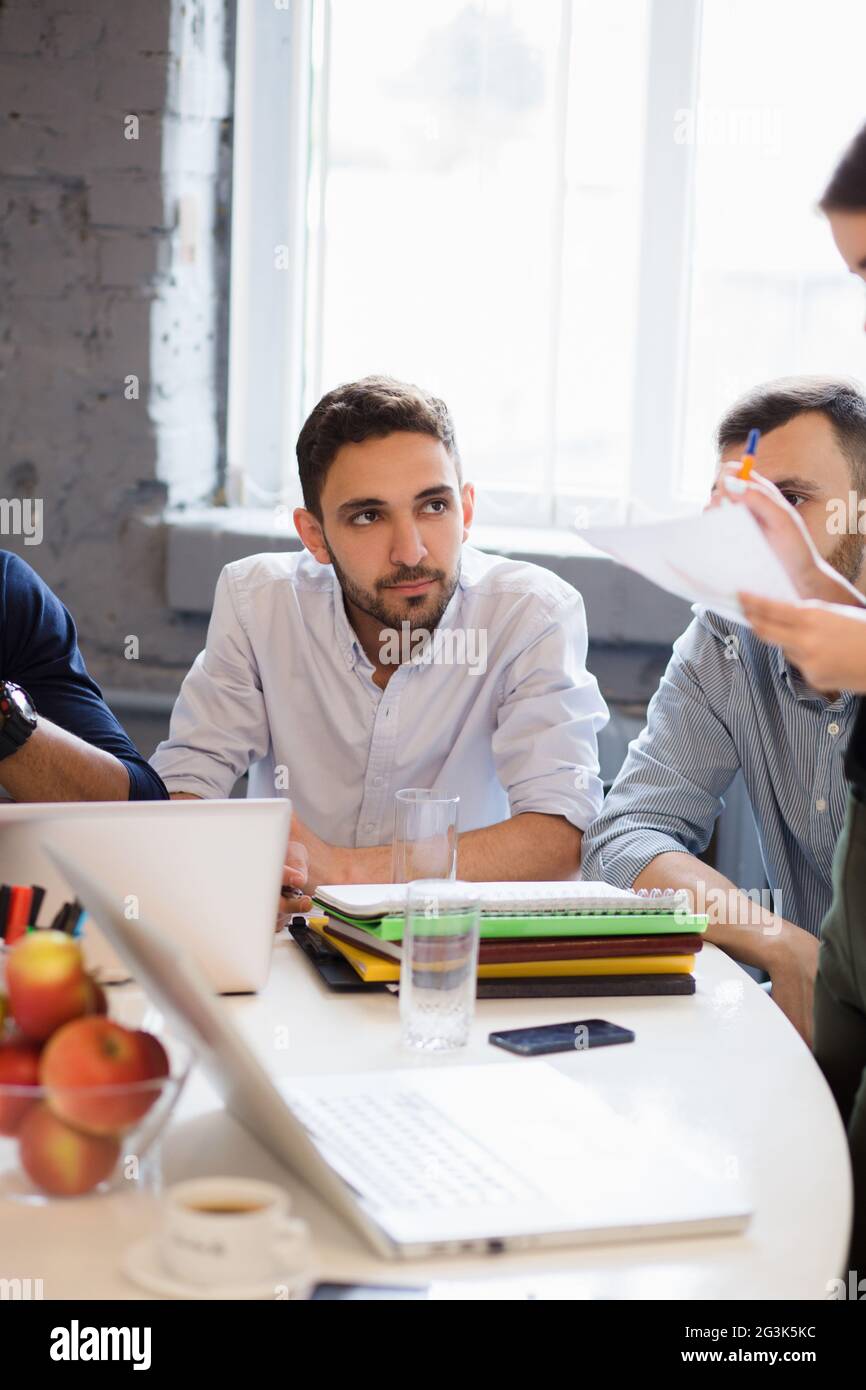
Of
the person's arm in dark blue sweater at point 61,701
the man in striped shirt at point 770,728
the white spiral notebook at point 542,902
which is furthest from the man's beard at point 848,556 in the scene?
the person's arm in dark blue sweater at point 61,701

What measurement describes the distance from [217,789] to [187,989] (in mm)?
1347

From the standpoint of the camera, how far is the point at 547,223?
2855 millimetres

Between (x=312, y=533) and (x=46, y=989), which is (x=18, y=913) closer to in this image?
(x=46, y=989)

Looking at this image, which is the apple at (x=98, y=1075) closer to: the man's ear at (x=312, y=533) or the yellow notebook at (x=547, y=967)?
the yellow notebook at (x=547, y=967)

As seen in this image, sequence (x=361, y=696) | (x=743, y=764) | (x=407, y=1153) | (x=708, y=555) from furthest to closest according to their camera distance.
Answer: (x=361, y=696), (x=743, y=764), (x=708, y=555), (x=407, y=1153)

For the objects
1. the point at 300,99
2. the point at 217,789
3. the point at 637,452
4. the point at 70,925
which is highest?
the point at 300,99

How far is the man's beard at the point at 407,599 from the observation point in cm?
A: 208

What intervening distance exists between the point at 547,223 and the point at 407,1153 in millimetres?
2290

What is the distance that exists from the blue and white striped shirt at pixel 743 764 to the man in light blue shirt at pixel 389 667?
122mm

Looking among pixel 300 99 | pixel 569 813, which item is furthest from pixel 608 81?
pixel 569 813

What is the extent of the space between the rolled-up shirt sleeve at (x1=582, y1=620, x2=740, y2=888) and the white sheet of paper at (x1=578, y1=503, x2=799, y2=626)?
74 cm

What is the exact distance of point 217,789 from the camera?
2.12m

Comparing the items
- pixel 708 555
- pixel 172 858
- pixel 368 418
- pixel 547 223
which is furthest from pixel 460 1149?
pixel 547 223
